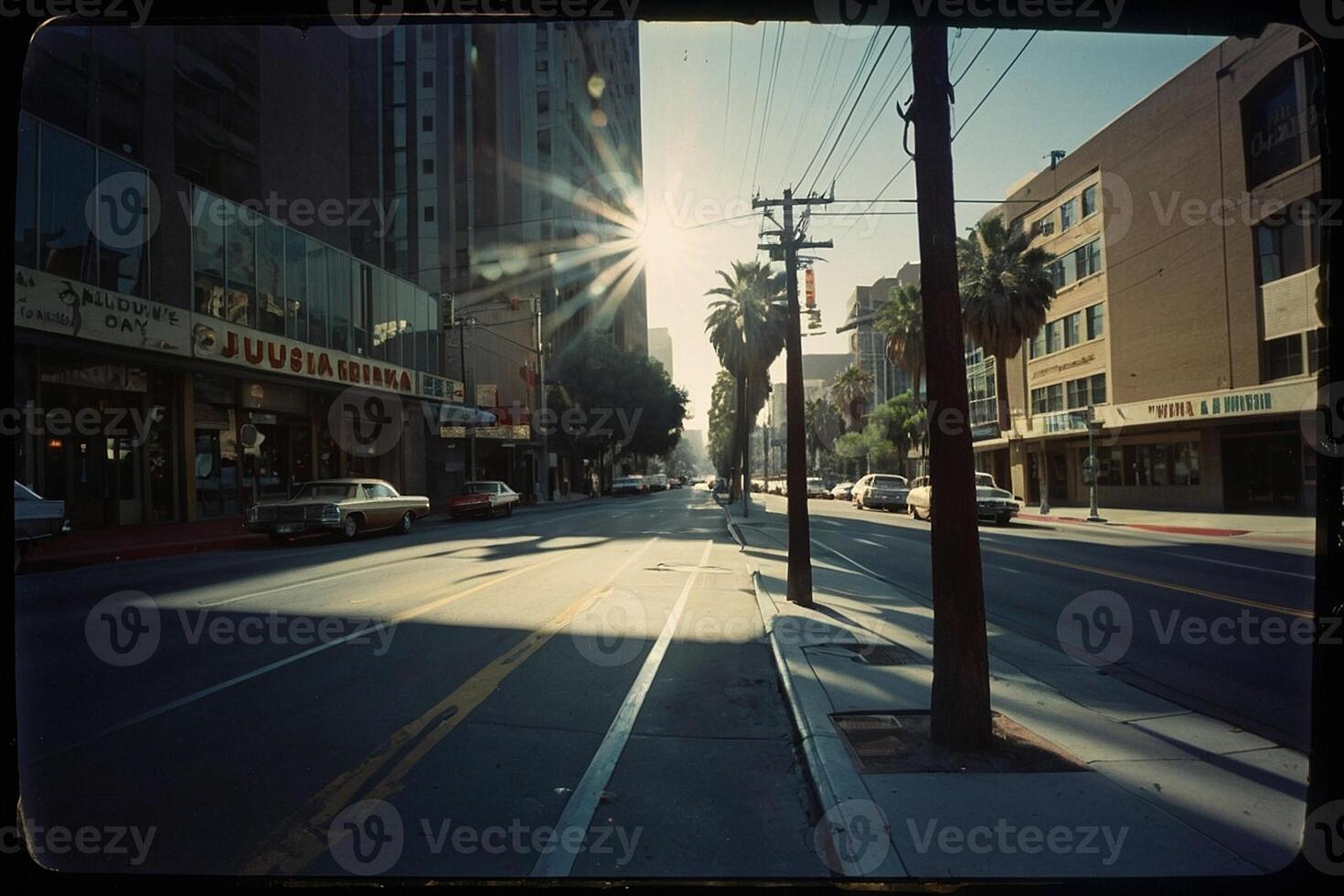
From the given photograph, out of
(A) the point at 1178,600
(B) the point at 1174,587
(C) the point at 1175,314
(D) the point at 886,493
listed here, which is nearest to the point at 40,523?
(A) the point at 1178,600

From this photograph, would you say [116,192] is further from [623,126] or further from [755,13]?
[623,126]

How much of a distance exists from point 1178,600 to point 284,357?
2537 cm

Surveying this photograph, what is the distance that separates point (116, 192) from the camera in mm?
19531

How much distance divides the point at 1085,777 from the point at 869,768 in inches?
44.3

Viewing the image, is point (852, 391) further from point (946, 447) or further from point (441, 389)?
point (946, 447)

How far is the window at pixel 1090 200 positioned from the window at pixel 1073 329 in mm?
5005

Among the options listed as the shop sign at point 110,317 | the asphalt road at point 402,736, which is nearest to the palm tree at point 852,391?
the shop sign at point 110,317

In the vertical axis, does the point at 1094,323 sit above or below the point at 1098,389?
above

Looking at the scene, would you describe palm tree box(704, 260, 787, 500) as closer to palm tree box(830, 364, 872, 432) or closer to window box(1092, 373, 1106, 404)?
window box(1092, 373, 1106, 404)

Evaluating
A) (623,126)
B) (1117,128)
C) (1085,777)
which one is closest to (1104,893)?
(1085,777)

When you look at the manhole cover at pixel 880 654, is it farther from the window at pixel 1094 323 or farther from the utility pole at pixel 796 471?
the window at pixel 1094 323

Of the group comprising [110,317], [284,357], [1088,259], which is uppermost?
[1088,259]

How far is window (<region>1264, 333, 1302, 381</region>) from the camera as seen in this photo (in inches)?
957

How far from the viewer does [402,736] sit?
4.86 metres
